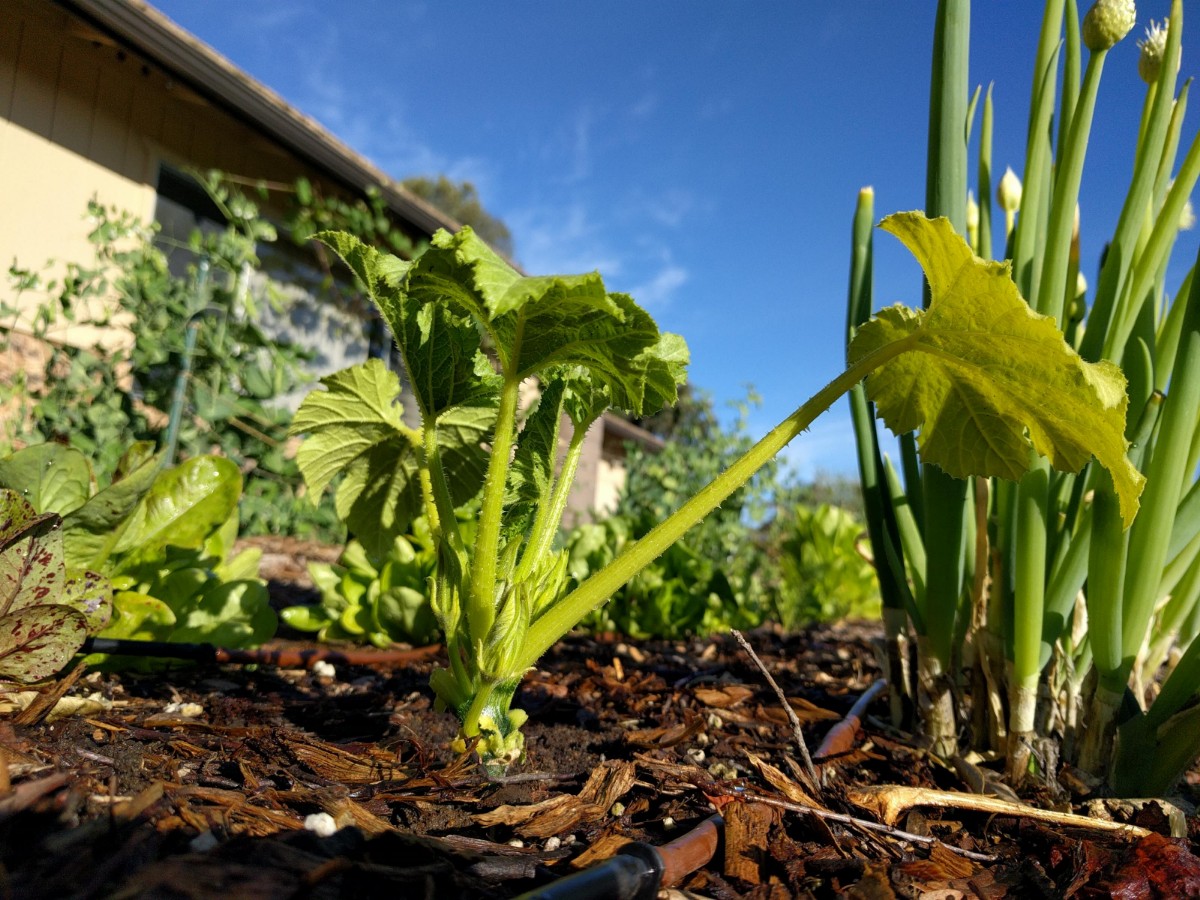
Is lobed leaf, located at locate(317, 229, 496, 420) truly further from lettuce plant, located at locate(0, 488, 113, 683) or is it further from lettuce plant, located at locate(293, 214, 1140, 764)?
lettuce plant, located at locate(0, 488, 113, 683)

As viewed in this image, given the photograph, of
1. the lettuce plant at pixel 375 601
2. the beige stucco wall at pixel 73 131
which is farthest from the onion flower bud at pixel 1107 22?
the beige stucco wall at pixel 73 131

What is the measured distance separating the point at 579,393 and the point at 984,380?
0.58 metres

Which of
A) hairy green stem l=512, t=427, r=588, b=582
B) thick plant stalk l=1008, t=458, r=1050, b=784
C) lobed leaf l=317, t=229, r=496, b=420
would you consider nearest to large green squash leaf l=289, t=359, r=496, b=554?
lobed leaf l=317, t=229, r=496, b=420

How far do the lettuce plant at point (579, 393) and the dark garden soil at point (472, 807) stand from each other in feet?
0.52

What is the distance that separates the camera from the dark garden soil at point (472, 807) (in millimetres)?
702

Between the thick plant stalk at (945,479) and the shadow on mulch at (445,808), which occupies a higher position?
the thick plant stalk at (945,479)

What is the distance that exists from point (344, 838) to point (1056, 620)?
3.62 ft

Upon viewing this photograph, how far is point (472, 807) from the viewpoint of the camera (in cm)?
98

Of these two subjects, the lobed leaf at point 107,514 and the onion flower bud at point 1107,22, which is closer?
the onion flower bud at point 1107,22

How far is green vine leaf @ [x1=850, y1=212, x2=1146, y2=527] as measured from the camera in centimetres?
90

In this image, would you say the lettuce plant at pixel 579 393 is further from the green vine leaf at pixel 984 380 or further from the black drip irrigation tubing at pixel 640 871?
the black drip irrigation tubing at pixel 640 871

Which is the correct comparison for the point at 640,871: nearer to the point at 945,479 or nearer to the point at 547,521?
the point at 547,521

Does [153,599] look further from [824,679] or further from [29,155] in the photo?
[29,155]

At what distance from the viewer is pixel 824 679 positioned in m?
1.92
